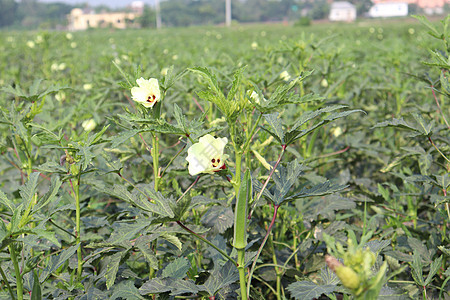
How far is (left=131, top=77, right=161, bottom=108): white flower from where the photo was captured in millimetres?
1255

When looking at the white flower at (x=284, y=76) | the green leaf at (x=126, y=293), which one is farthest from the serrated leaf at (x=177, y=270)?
the white flower at (x=284, y=76)

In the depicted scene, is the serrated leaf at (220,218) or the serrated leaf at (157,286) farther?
the serrated leaf at (220,218)

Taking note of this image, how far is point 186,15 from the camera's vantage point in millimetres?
82250

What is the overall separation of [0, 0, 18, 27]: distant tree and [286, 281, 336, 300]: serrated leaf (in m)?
93.3

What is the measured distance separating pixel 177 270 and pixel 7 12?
3728 inches

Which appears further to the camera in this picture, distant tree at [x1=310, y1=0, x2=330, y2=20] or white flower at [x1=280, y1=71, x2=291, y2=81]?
distant tree at [x1=310, y1=0, x2=330, y2=20]

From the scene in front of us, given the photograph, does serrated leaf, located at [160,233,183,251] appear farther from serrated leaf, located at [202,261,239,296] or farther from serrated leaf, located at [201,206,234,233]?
serrated leaf, located at [201,206,234,233]

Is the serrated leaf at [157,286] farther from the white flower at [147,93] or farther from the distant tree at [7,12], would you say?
the distant tree at [7,12]

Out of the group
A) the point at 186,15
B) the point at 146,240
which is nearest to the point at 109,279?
the point at 146,240

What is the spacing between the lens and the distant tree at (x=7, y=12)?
78625 millimetres

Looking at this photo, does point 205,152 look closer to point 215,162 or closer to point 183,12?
point 215,162

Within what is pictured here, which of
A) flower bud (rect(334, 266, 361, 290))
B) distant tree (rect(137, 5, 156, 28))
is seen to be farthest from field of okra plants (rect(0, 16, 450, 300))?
distant tree (rect(137, 5, 156, 28))

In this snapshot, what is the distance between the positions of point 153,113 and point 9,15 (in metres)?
94.9

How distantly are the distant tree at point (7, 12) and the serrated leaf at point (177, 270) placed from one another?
92.9 meters
